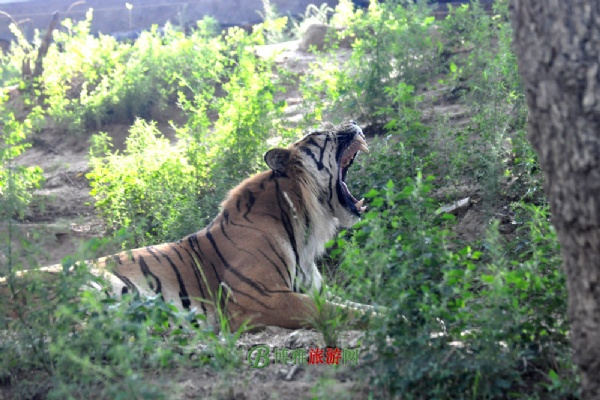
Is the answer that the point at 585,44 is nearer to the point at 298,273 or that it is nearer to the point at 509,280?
the point at 509,280

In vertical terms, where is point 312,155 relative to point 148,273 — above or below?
above

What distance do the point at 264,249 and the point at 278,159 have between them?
2.14 ft

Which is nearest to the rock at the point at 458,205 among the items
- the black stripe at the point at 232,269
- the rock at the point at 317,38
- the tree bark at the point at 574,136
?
the black stripe at the point at 232,269

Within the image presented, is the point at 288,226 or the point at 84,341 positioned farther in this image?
the point at 288,226

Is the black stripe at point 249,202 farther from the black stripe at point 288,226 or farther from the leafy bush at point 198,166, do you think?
the leafy bush at point 198,166

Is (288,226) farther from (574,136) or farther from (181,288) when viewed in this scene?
(574,136)

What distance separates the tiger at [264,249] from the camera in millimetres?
5004

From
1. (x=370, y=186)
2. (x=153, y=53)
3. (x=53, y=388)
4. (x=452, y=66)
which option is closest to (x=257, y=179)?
(x=370, y=186)

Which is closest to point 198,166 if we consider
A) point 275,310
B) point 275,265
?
point 275,265

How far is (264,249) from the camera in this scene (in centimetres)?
521

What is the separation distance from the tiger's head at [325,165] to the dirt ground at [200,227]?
41.1 inches

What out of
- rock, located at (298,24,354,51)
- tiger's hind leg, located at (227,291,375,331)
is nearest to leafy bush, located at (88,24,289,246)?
tiger's hind leg, located at (227,291,375,331)

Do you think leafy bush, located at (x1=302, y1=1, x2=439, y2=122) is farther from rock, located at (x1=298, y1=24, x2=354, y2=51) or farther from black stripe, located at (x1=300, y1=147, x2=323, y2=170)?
black stripe, located at (x1=300, y1=147, x2=323, y2=170)

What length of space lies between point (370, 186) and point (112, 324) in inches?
128
